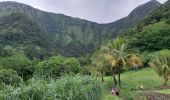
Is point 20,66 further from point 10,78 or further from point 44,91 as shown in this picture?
point 44,91

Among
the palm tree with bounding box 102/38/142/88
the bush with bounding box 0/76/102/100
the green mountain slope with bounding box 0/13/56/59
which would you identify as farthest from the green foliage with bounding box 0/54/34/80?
the bush with bounding box 0/76/102/100

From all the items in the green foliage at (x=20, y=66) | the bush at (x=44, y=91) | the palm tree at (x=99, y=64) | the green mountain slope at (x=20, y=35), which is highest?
the green mountain slope at (x=20, y=35)

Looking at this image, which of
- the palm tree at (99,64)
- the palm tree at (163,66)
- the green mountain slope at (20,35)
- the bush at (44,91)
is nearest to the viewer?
the bush at (44,91)

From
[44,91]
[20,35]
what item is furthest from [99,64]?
[20,35]

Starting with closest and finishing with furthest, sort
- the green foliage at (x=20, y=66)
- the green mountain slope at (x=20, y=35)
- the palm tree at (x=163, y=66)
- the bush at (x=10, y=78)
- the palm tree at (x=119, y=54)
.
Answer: the bush at (x=10, y=78) < the palm tree at (x=119, y=54) < the palm tree at (x=163, y=66) < the green foliage at (x=20, y=66) < the green mountain slope at (x=20, y=35)

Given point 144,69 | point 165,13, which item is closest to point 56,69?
point 144,69

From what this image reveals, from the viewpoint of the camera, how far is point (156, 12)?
120250 millimetres

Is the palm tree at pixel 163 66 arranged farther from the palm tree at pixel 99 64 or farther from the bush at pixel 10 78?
the bush at pixel 10 78

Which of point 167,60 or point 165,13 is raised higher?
point 165,13

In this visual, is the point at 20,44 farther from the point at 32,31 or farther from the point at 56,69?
the point at 56,69

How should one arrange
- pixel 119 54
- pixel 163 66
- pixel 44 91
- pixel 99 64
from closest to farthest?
pixel 44 91, pixel 119 54, pixel 163 66, pixel 99 64

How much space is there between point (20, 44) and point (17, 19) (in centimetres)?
3533

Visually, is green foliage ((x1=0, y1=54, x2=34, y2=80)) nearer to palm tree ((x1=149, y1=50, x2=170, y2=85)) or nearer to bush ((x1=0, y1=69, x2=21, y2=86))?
bush ((x1=0, y1=69, x2=21, y2=86))

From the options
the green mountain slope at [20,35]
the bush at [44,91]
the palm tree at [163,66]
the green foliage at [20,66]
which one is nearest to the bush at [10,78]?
the bush at [44,91]
